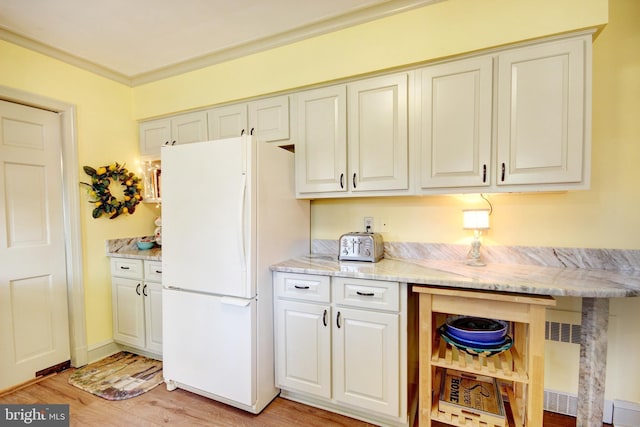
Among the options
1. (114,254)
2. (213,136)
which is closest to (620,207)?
(213,136)

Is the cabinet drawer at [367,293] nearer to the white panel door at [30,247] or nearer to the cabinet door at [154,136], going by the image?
the cabinet door at [154,136]

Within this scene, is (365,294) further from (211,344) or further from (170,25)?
Result: (170,25)

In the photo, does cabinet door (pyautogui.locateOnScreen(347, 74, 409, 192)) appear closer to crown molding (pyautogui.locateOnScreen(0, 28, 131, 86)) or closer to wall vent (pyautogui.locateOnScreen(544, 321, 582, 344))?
wall vent (pyautogui.locateOnScreen(544, 321, 582, 344))

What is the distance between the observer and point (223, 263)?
1.83 m

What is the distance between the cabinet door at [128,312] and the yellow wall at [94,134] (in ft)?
0.30

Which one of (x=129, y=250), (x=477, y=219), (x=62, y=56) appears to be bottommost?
(x=129, y=250)

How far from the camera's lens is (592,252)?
1.74 m

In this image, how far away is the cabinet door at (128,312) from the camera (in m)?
2.50

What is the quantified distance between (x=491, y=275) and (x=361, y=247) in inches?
31.7

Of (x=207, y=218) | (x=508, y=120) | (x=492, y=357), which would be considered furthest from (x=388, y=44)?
(x=492, y=357)

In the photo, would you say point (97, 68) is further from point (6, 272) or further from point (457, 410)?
point (457, 410)

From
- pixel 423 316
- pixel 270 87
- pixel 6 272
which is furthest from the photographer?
pixel 270 87

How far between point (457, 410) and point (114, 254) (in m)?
2.89

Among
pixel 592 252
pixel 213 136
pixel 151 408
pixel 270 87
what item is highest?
pixel 270 87
